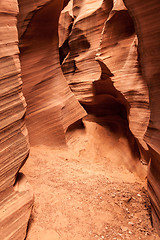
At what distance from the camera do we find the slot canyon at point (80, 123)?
215 cm

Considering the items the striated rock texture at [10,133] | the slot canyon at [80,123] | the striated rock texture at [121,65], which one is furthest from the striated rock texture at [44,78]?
the striated rock texture at [10,133]

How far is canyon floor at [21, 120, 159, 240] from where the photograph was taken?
238 cm

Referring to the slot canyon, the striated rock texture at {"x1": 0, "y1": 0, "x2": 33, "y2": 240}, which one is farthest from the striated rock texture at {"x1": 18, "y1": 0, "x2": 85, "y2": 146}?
the striated rock texture at {"x1": 0, "y1": 0, "x2": 33, "y2": 240}

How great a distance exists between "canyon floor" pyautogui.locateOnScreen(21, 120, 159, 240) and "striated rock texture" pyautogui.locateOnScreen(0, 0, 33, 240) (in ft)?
1.09

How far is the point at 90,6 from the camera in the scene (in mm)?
5457

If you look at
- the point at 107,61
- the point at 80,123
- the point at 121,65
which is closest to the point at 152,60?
the point at 121,65

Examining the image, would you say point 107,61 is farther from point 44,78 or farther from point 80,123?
point 80,123

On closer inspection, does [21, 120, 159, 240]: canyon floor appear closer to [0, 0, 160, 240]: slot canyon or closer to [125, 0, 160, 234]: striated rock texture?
[0, 0, 160, 240]: slot canyon

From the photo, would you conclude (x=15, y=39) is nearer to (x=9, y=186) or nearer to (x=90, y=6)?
(x=9, y=186)

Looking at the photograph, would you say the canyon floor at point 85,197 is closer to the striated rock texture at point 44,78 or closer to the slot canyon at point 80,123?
the slot canyon at point 80,123

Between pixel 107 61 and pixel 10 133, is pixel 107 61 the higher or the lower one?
the higher one

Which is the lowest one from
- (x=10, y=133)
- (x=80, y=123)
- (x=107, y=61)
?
(x=80, y=123)

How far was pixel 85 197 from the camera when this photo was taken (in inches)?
115

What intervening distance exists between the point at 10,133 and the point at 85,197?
1378 mm
